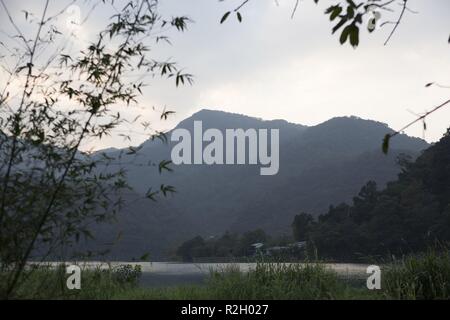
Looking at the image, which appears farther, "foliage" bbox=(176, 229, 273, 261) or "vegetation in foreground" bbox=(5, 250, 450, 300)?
"foliage" bbox=(176, 229, 273, 261)

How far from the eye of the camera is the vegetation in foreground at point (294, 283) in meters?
8.84

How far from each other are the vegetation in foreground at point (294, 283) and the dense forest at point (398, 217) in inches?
1755

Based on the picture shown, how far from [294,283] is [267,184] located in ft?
484

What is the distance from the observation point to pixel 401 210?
56.6 m

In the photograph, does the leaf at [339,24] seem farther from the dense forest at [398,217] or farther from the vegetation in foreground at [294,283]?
the dense forest at [398,217]

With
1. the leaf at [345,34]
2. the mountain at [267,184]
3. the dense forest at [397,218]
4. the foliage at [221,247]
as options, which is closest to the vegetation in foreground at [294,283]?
the leaf at [345,34]

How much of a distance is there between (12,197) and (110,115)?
132cm

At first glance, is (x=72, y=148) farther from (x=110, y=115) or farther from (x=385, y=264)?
(x=385, y=264)

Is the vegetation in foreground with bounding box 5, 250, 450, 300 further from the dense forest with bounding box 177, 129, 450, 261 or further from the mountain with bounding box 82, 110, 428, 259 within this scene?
the mountain with bounding box 82, 110, 428, 259

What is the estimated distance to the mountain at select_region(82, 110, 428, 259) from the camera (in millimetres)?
112312

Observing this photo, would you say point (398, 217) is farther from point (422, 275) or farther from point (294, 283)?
point (294, 283)

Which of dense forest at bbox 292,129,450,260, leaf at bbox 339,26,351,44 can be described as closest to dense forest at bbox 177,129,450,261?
dense forest at bbox 292,129,450,260

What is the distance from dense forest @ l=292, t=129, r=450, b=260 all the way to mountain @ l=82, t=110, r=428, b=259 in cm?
3841
